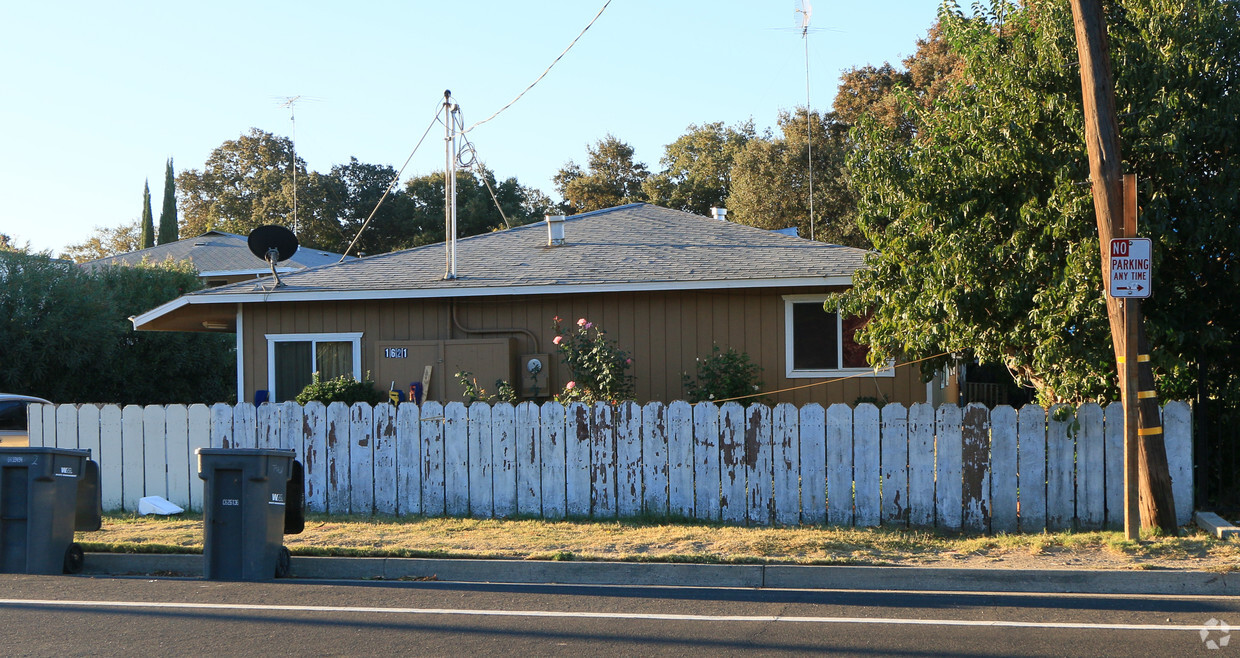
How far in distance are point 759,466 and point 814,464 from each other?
55 cm

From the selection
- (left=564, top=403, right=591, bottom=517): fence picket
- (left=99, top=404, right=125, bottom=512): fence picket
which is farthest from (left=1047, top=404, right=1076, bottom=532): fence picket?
(left=99, top=404, right=125, bottom=512): fence picket

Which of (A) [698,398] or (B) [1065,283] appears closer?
(B) [1065,283]

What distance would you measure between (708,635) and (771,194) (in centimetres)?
3063

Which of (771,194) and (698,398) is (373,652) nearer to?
(698,398)

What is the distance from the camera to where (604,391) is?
1228 cm

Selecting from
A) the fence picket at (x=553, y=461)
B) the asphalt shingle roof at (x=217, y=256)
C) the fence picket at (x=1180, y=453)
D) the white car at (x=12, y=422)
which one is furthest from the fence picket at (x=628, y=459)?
the asphalt shingle roof at (x=217, y=256)

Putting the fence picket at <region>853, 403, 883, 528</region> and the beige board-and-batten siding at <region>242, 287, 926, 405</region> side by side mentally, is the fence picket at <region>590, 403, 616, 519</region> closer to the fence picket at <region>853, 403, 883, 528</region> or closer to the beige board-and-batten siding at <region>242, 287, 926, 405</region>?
the fence picket at <region>853, 403, 883, 528</region>

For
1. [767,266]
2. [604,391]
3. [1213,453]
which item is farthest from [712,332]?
[1213,453]

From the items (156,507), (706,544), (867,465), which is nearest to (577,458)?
(706,544)

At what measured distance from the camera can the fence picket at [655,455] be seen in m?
10.2

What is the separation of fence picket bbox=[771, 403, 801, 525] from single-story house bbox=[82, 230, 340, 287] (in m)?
25.1

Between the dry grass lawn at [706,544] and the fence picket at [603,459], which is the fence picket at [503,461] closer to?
the dry grass lawn at [706,544]

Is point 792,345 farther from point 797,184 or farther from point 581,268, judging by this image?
point 797,184

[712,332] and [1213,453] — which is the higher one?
[712,332]
